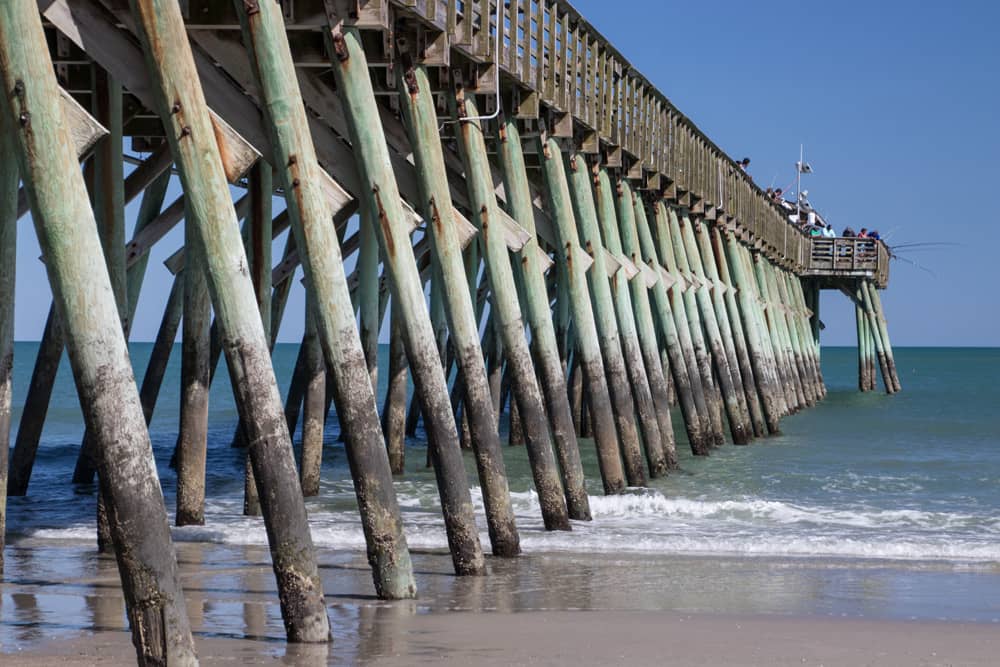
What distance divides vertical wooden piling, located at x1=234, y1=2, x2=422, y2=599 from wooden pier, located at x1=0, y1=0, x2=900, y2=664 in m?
0.02

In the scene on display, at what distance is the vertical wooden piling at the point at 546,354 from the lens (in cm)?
1191

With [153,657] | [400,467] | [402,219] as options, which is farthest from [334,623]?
[400,467]

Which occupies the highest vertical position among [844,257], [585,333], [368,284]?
[844,257]

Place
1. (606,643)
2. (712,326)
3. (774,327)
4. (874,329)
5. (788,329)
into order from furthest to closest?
(874,329), (788,329), (774,327), (712,326), (606,643)

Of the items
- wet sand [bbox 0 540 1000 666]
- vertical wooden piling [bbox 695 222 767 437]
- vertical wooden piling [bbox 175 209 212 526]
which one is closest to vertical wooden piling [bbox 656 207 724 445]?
vertical wooden piling [bbox 695 222 767 437]

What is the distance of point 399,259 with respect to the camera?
894cm

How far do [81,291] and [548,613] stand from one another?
3.85 metres

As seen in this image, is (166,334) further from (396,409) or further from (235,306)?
(235,306)

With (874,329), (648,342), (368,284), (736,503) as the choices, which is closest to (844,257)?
(874,329)

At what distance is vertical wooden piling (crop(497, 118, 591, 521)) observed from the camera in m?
11.9

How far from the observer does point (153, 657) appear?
18.8 feet

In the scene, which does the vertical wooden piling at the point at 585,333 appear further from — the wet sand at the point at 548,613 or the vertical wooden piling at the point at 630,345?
the wet sand at the point at 548,613

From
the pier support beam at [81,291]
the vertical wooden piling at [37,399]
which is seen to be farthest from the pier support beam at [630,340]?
the pier support beam at [81,291]

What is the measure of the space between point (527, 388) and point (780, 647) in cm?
407
